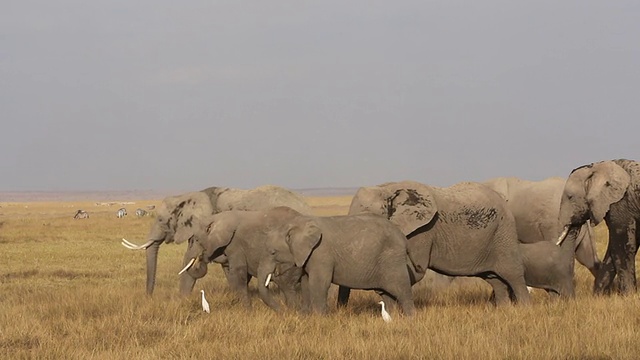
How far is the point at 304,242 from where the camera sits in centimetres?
955

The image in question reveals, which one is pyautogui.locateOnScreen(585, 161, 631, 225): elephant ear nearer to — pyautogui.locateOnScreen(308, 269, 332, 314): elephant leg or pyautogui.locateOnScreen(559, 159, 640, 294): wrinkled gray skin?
pyautogui.locateOnScreen(559, 159, 640, 294): wrinkled gray skin

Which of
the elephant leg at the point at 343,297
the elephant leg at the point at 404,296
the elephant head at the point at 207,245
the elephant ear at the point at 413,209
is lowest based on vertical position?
the elephant leg at the point at 343,297

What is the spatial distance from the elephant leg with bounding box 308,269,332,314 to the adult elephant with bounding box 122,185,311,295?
4.93m

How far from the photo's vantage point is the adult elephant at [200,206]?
47.0 feet

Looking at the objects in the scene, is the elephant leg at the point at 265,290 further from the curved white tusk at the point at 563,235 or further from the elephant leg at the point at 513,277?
→ the curved white tusk at the point at 563,235

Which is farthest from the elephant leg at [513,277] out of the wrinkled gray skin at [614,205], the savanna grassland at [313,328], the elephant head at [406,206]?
the wrinkled gray skin at [614,205]

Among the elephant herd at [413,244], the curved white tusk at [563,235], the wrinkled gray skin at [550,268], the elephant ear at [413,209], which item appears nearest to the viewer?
the elephant herd at [413,244]

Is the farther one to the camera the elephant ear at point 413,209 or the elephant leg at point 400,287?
the elephant ear at point 413,209

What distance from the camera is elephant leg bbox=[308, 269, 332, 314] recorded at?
948cm

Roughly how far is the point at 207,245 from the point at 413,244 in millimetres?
2994

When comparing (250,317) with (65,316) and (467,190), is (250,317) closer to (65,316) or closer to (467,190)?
(65,316)

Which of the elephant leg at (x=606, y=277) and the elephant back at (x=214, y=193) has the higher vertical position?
the elephant back at (x=214, y=193)

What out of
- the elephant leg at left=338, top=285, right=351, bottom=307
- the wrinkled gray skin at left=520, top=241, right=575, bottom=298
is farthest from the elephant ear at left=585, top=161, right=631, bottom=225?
the elephant leg at left=338, top=285, right=351, bottom=307

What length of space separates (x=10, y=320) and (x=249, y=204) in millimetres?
5709
